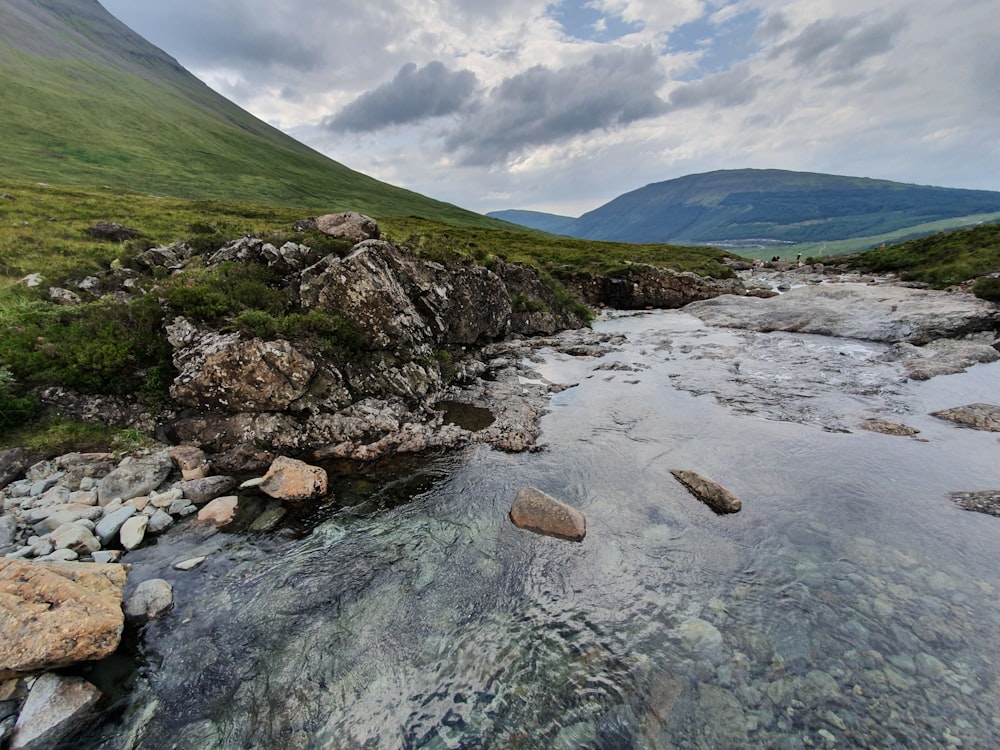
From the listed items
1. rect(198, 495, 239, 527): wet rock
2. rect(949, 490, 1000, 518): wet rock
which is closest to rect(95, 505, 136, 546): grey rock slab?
rect(198, 495, 239, 527): wet rock

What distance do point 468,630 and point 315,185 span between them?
170 metres

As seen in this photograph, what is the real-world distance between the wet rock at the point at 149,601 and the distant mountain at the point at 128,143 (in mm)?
103339

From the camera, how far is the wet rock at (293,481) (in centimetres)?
1400

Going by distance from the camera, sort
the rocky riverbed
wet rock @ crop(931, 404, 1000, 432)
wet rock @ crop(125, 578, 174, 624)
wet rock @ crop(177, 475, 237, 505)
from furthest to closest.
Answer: wet rock @ crop(931, 404, 1000, 432), wet rock @ crop(177, 475, 237, 505), wet rock @ crop(125, 578, 174, 624), the rocky riverbed

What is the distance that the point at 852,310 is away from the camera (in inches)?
1543

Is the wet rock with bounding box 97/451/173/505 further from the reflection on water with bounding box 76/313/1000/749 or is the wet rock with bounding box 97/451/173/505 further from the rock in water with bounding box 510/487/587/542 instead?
the rock in water with bounding box 510/487/587/542

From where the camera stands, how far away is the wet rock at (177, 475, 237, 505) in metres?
13.8

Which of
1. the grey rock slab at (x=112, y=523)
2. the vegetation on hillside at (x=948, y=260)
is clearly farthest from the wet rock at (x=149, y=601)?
the vegetation on hillside at (x=948, y=260)

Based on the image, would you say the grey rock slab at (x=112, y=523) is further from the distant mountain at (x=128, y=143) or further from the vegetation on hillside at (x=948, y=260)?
the distant mountain at (x=128, y=143)

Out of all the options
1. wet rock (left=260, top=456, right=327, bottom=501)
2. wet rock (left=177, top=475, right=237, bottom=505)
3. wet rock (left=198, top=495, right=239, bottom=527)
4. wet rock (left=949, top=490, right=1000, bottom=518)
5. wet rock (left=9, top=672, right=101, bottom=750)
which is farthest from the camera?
wet rock (left=260, top=456, right=327, bottom=501)

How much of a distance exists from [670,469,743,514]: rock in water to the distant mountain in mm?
111986

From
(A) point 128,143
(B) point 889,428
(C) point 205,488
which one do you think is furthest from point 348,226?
(A) point 128,143

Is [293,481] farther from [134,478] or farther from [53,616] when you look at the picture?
[53,616]

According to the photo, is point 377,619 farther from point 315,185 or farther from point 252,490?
point 315,185
